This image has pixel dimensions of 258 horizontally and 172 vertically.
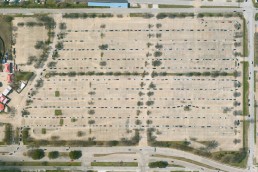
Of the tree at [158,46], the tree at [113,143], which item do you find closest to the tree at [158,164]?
the tree at [113,143]

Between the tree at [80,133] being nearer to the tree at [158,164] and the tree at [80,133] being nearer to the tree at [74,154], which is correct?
the tree at [74,154]

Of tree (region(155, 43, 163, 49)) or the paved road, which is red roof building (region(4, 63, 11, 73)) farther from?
tree (region(155, 43, 163, 49))

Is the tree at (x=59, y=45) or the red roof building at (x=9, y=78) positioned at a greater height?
the tree at (x=59, y=45)

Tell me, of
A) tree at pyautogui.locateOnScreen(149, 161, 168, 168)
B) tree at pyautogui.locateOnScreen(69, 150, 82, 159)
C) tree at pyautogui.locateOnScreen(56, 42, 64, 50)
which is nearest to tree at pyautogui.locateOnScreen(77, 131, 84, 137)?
tree at pyautogui.locateOnScreen(69, 150, 82, 159)

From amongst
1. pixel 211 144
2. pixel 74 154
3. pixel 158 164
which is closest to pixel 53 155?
pixel 74 154

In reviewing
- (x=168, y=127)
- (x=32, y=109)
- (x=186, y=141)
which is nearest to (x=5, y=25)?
(x=32, y=109)
